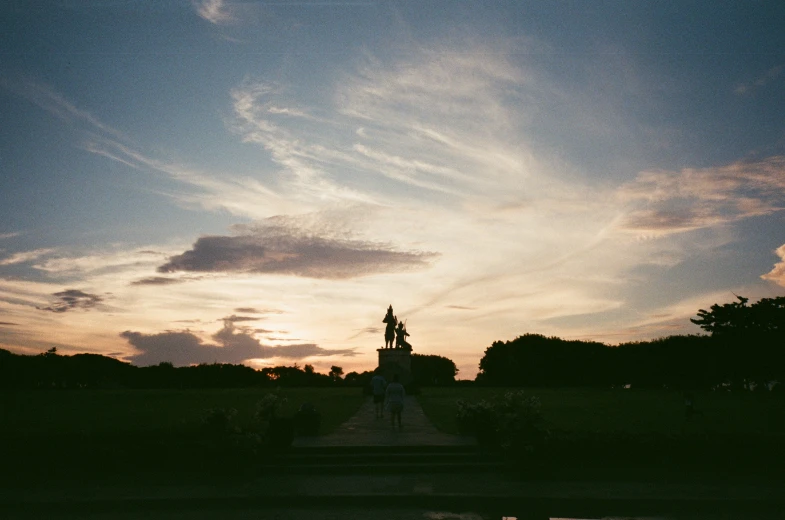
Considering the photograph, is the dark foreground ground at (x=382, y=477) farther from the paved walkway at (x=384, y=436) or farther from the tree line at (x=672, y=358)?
the tree line at (x=672, y=358)

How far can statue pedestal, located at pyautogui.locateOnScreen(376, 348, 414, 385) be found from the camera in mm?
51938

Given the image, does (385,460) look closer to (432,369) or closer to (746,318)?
(746,318)

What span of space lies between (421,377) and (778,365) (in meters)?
50.7

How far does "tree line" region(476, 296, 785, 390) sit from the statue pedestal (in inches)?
953

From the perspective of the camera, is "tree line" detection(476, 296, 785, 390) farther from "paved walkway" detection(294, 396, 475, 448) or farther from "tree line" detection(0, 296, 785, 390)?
"paved walkway" detection(294, 396, 475, 448)

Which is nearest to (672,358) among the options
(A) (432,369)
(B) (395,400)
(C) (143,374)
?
(A) (432,369)

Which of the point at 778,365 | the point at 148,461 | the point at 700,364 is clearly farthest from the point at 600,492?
the point at 700,364

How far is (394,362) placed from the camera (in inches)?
2050

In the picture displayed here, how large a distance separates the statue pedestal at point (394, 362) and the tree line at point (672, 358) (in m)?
24.2

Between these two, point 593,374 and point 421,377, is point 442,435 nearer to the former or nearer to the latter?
point 593,374

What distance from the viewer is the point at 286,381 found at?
98500 mm

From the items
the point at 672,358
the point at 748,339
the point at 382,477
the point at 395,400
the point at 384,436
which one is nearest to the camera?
the point at 382,477

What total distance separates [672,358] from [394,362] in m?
40.0

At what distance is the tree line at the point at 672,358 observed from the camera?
203 feet
